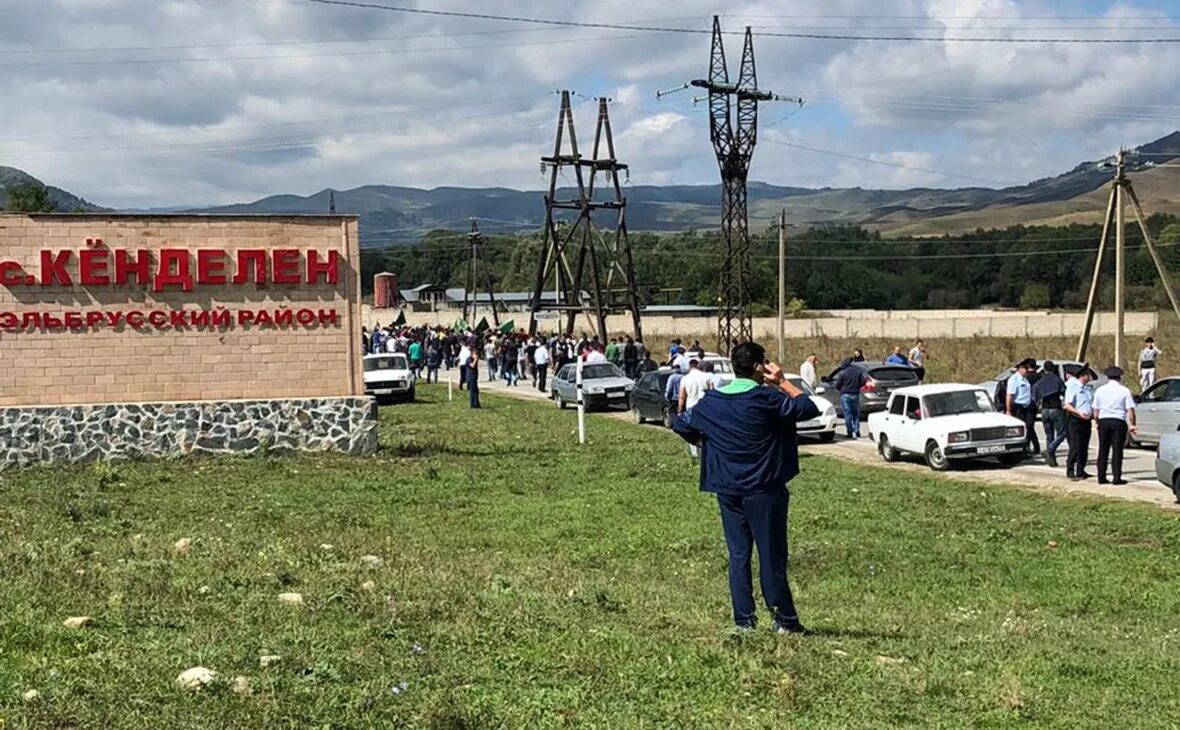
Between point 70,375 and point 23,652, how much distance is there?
46.6 ft

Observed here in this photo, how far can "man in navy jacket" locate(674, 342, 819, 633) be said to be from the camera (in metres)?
7.56

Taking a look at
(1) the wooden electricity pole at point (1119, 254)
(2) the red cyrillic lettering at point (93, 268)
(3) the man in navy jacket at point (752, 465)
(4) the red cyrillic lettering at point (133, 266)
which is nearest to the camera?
(3) the man in navy jacket at point (752, 465)

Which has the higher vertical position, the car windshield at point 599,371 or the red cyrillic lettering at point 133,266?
the red cyrillic lettering at point 133,266

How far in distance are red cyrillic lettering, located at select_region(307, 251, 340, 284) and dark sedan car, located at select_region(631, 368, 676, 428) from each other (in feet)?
33.6

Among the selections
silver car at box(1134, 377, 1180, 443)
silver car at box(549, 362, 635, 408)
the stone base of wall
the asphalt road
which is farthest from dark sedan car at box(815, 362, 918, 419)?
the stone base of wall

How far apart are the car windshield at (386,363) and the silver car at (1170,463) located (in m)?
25.8

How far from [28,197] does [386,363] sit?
28.0m

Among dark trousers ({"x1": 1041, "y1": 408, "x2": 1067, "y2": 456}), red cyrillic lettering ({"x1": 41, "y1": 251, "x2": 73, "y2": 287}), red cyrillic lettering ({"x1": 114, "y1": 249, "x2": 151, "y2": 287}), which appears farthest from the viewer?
dark trousers ({"x1": 1041, "y1": 408, "x2": 1067, "y2": 456})

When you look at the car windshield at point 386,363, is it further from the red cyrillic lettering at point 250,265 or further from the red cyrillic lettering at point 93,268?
the red cyrillic lettering at point 93,268

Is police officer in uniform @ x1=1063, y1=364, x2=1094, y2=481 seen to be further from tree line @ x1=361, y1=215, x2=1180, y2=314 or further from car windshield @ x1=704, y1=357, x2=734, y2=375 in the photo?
tree line @ x1=361, y1=215, x2=1180, y2=314

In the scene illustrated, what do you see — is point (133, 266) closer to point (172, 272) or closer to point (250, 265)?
point (172, 272)

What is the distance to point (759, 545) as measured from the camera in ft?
24.9

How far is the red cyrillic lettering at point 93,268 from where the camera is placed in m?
19.8

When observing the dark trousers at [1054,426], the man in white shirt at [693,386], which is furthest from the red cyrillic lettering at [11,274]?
the dark trousers at [1054,426]
